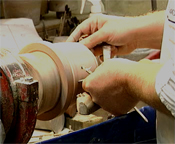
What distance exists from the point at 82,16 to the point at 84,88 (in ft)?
5.28

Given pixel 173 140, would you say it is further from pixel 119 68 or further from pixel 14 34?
pixel 14 34

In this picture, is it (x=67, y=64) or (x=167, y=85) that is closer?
(x=167, y=85)

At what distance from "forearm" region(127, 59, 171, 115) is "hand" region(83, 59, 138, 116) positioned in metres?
0.02

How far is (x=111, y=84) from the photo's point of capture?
85cm

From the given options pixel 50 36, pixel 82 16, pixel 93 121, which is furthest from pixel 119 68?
pixel 82 16

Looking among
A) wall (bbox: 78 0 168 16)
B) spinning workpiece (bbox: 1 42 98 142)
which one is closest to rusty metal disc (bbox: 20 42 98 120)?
spinning workpiece (bbox: 1 42 98 142)

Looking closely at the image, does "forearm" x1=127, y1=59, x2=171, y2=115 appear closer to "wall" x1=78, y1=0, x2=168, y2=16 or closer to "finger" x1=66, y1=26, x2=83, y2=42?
"finger" x1=66, y1=26, x2=83, y2=42

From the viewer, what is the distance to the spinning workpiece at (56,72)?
0.87 metres

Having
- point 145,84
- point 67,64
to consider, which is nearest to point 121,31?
point 67,64

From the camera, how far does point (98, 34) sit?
42.4 inches

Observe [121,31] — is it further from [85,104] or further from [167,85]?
[167,85]

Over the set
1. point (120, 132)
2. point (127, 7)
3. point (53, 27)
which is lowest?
point (120, 132)

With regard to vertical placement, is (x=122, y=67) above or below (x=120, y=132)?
above

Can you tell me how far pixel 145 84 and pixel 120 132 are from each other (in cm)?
44
